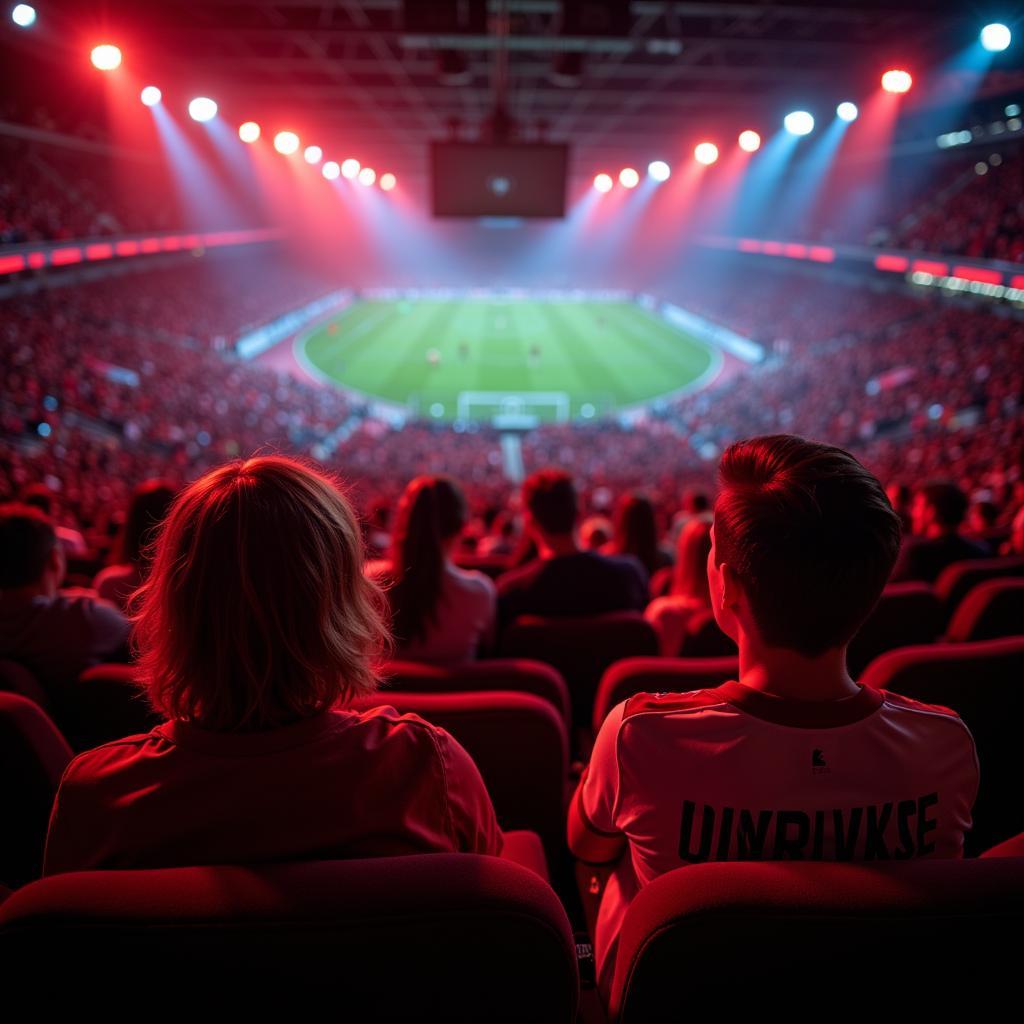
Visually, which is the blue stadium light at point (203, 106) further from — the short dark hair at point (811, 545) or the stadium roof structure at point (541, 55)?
the short dark hair at point (811, 545)

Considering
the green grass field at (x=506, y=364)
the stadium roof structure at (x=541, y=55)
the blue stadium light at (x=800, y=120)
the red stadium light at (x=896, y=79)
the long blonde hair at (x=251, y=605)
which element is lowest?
the long blonde hair at (x=251, y=605)

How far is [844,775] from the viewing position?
1.50 metres

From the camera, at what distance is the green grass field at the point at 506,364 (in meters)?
34.5

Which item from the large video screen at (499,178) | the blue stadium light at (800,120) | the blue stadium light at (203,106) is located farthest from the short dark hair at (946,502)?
the blue stadium light at (203,106)

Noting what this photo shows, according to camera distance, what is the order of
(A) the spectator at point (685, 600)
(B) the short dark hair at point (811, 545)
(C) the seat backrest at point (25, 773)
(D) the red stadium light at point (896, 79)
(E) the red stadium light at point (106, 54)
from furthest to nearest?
(D) the red stadium light at point (896, 79), (E) the red stadium light at point (106, 54), (A) the spectator at point (685, 600), (C) the seat backrest at point (25, 773), (B) the short dark hair at point (811, 545)

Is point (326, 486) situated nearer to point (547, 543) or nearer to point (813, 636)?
point (813, 636)

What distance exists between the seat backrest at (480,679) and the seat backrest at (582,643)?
687mm

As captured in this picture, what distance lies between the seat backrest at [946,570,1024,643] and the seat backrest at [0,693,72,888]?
364cm

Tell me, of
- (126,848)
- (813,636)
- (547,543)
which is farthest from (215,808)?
(547,543)

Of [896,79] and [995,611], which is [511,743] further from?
[896,79]

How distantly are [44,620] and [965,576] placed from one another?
463 cm

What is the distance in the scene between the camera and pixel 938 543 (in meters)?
4.91

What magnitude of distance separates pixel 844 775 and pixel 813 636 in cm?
27

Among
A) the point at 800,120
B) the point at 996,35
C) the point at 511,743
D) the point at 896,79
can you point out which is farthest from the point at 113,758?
the point at 800,120
